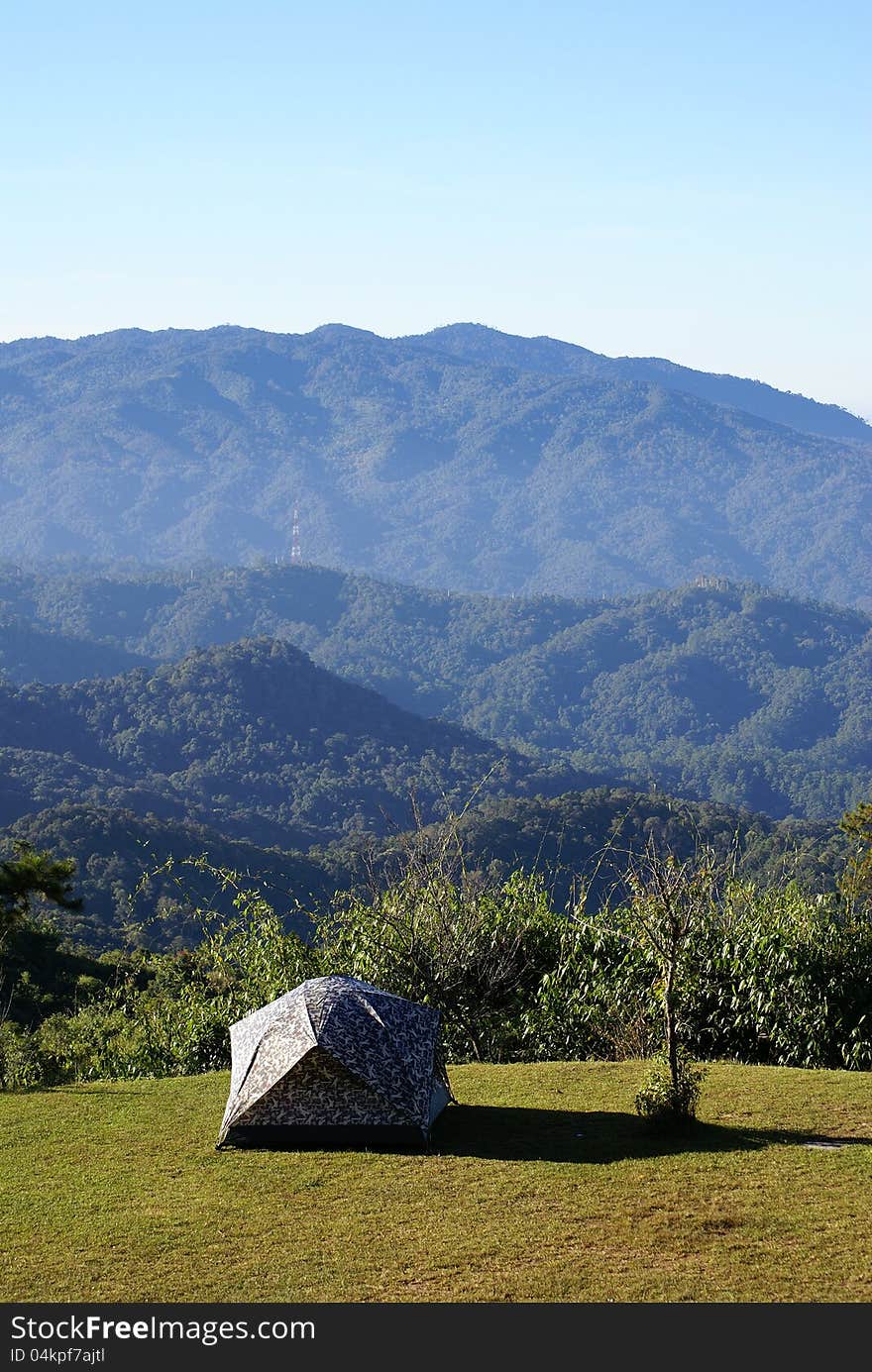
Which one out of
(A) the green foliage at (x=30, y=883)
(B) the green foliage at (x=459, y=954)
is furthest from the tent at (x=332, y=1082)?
(B) the green foliage at (x=459, y=954)

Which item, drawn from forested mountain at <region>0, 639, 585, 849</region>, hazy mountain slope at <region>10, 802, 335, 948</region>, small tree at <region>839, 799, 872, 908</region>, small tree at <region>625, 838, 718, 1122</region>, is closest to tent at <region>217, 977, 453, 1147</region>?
small tree at <region>625, 838, 718, 1122</region>

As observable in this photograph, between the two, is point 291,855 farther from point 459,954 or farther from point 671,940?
point 671,940

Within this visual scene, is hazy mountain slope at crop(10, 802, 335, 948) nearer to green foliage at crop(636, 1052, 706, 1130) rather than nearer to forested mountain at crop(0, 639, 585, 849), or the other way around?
forested mountain at crop(0, 639, 585, 849)

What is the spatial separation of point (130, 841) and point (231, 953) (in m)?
56.2

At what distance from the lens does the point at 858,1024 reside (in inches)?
595

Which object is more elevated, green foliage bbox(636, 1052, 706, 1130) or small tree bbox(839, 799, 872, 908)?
green foliage bbox(636, 1052, 706, 1130)

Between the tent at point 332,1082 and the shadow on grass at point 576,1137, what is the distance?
349 millimetres

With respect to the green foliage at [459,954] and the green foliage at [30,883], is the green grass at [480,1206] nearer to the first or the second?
the green foliage at [30,883]

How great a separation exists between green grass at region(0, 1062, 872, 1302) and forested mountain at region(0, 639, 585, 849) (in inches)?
3936

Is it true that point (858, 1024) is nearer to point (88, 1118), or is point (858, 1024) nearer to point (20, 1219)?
point (88, 1118)

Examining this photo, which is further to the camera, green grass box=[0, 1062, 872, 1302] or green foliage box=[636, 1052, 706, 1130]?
green foliage box=[636, 1052, 706, 1130]

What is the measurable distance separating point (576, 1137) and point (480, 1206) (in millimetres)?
2032

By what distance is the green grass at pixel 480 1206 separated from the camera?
8.52 m

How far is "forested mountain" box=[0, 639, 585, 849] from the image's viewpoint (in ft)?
418
